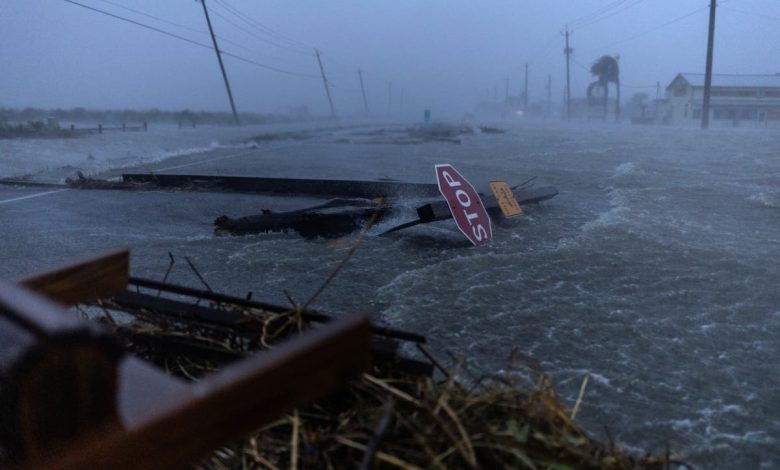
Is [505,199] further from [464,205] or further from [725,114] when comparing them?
[725,114]

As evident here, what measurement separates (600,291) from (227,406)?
4919mm

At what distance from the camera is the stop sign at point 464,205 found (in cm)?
700

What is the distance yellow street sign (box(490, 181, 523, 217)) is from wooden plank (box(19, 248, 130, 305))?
7.10 metres

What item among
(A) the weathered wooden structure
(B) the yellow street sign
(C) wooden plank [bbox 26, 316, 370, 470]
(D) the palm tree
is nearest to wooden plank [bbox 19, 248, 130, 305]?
(A) the weathered wooden structure

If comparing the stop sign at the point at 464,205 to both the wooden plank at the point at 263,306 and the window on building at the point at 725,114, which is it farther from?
the window on building at the point at 725,114

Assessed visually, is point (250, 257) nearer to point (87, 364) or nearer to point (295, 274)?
point (295, 274)

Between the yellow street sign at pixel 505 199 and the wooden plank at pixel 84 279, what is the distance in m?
7.10

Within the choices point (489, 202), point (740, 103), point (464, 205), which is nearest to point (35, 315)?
point (464, 205)

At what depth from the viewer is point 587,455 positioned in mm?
1694

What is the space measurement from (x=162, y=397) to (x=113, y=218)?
30.7 feet

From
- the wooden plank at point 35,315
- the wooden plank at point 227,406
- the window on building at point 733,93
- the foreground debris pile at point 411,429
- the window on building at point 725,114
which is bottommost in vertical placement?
the window on building at point 725,114

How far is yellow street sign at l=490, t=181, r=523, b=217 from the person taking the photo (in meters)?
9.02

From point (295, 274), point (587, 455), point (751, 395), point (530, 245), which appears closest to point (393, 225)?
point (530, 245)

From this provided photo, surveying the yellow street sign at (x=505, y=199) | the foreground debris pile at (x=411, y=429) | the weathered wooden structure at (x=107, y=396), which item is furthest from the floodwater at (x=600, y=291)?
the weathered wooden structure at (x=107, y=396)
